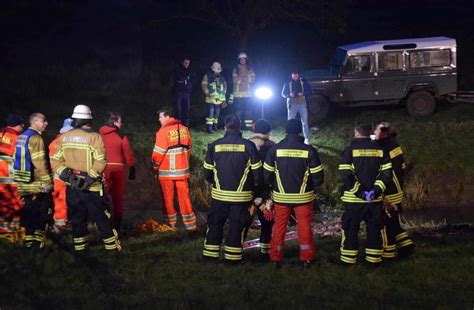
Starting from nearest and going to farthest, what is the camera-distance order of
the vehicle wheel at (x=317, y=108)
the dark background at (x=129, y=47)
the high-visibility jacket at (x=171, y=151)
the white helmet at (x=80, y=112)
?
1. the white helmet at (x=80, y=112)
2. the high-visibility jacket at (x=171, y=151)
3. the vehicle wheel at (x=317, y=108)
4. the dark background at (x=129, y=47)

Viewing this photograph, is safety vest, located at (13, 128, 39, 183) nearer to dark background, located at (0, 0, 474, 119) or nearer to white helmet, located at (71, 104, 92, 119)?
white helmet, located at (71, 104, 92, 119)

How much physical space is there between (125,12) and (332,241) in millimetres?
15408

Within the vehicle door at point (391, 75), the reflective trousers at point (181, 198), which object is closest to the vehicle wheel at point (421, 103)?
the vehicle door at point (391, 75)

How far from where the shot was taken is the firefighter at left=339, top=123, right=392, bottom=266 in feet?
26.4

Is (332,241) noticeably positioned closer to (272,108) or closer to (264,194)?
(264,194)

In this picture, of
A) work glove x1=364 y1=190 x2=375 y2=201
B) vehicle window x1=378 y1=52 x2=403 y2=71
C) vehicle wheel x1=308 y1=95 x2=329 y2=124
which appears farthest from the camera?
vehicle wheel x1=308 y1=95 x2=329 y2=124

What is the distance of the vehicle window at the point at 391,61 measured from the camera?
17.3 m

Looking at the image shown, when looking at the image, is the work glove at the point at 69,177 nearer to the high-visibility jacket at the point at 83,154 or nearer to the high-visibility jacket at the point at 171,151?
the high-visibility jacket at the point at 83,154

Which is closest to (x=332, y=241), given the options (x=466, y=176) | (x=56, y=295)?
(x=56, y=295)

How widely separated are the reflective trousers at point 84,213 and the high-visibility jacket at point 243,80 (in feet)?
25.5

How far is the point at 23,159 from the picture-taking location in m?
8.99

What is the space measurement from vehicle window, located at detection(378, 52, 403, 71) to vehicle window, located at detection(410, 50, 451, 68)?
30 centimetres

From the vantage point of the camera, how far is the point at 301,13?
19812 millimetres

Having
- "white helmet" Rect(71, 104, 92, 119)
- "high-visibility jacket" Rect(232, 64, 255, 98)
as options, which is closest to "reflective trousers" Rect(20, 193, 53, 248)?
"white helmet" Rect(71, 104, 92, 119)
